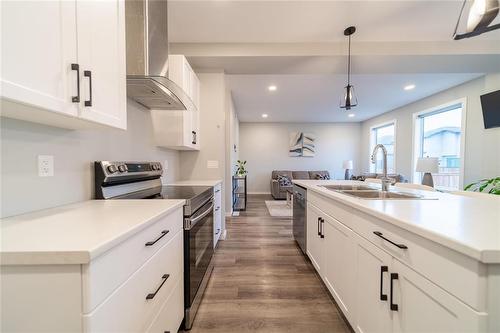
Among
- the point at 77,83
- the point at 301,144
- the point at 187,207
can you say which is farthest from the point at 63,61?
the point at 301,144

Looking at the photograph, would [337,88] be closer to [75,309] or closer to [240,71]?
[240,71]

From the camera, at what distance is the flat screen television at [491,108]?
10.8 ft

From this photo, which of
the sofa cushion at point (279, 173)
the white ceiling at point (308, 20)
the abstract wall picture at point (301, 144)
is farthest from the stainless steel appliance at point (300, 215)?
the abstract wall picture at point (301, 144)

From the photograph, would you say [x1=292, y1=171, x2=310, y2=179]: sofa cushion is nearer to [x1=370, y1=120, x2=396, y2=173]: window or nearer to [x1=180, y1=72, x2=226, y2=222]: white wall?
[x1=370, y1=120, x2=396, y2=173]: window

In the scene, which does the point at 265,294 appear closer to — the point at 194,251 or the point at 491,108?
the point at 194,251

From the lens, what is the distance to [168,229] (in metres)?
1.12

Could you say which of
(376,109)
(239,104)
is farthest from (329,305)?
(376,109)

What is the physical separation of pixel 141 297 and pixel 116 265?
0.87 ft

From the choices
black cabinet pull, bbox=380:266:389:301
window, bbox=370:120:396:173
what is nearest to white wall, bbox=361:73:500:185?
window, bbox=370:120:396:173

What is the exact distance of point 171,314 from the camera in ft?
3.82

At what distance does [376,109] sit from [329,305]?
605 cm

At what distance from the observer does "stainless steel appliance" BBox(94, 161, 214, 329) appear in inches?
53.9

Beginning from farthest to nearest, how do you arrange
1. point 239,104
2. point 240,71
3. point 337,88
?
point 239,104
point 337,88
point 240,71

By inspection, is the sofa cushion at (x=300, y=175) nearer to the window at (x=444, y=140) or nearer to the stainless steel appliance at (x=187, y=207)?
the window at (x=444, y=140)
